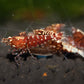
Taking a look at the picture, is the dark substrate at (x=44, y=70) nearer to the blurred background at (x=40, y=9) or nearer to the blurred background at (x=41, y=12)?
the blurred background at (x=41, y=12)

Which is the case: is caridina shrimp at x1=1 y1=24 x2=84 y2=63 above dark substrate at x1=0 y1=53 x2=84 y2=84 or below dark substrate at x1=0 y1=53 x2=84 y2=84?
above

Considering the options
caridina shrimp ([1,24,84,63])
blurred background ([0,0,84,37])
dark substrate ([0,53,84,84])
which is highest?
blurred background ([0,0,84,37])

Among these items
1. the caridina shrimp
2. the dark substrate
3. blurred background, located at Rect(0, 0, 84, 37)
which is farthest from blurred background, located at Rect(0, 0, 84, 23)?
the dark substrate

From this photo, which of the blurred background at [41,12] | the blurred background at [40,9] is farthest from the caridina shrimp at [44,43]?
the blurred background at [40,9]

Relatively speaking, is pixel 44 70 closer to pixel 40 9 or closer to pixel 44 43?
pixel 44 43

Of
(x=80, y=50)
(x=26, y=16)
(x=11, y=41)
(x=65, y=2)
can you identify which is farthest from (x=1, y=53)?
(x=65, y=2)

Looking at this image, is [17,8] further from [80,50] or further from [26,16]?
[80,50]

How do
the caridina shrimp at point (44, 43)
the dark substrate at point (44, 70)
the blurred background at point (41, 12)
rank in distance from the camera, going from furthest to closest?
the blurred background at point (41, 12), the caridina shrimp at point (44, 43), the dark substrate at point (44, 70)

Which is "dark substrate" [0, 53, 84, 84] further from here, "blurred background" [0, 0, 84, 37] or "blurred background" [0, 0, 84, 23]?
"blurred background" [0, 0, 84, 23]

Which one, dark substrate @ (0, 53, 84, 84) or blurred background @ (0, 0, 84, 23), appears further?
blurred background @ (0, 0, 84, 23)

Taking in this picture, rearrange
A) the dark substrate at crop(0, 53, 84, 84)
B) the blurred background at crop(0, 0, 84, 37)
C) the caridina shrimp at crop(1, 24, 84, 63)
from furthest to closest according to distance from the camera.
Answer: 1. the blurred background at crop(0, 0, 84, 37)
2. the caridina shrimp at crop(1, 24, 84, 63)
3. the dark substrate at crop(0, 53, 84, 84)

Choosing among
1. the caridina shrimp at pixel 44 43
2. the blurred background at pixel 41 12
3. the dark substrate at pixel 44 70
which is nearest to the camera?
the dark substrate at pixel 44 70

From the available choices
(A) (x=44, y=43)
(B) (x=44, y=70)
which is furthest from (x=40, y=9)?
(B) (x=44, y=70)
